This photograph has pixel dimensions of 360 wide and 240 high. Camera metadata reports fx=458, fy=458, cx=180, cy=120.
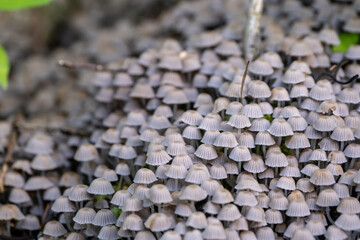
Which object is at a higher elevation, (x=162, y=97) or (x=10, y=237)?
(x=162, y=97)

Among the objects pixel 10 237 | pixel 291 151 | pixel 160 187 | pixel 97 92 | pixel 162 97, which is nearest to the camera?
pixel 160 187

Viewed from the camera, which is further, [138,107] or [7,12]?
[7,12]

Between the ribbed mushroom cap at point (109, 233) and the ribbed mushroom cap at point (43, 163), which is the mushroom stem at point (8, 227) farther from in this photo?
the ribbed mushroom cap at point (109, 233)

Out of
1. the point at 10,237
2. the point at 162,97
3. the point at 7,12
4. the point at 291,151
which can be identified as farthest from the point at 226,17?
the point at 7,12

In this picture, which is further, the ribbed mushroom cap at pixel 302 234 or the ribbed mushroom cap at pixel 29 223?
the ribbed mushroom cap at pixel 29 223

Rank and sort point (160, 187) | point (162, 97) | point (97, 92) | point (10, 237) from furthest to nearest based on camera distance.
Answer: point (97, 92) < point (162, 97) < point (10, 237) < point (160, 187)

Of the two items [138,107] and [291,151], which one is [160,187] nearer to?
[291,151]

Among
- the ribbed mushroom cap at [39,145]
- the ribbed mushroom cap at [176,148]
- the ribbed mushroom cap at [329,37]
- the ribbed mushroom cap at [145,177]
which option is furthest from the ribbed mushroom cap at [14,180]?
the ribbed mushroom cap at [329,37]
